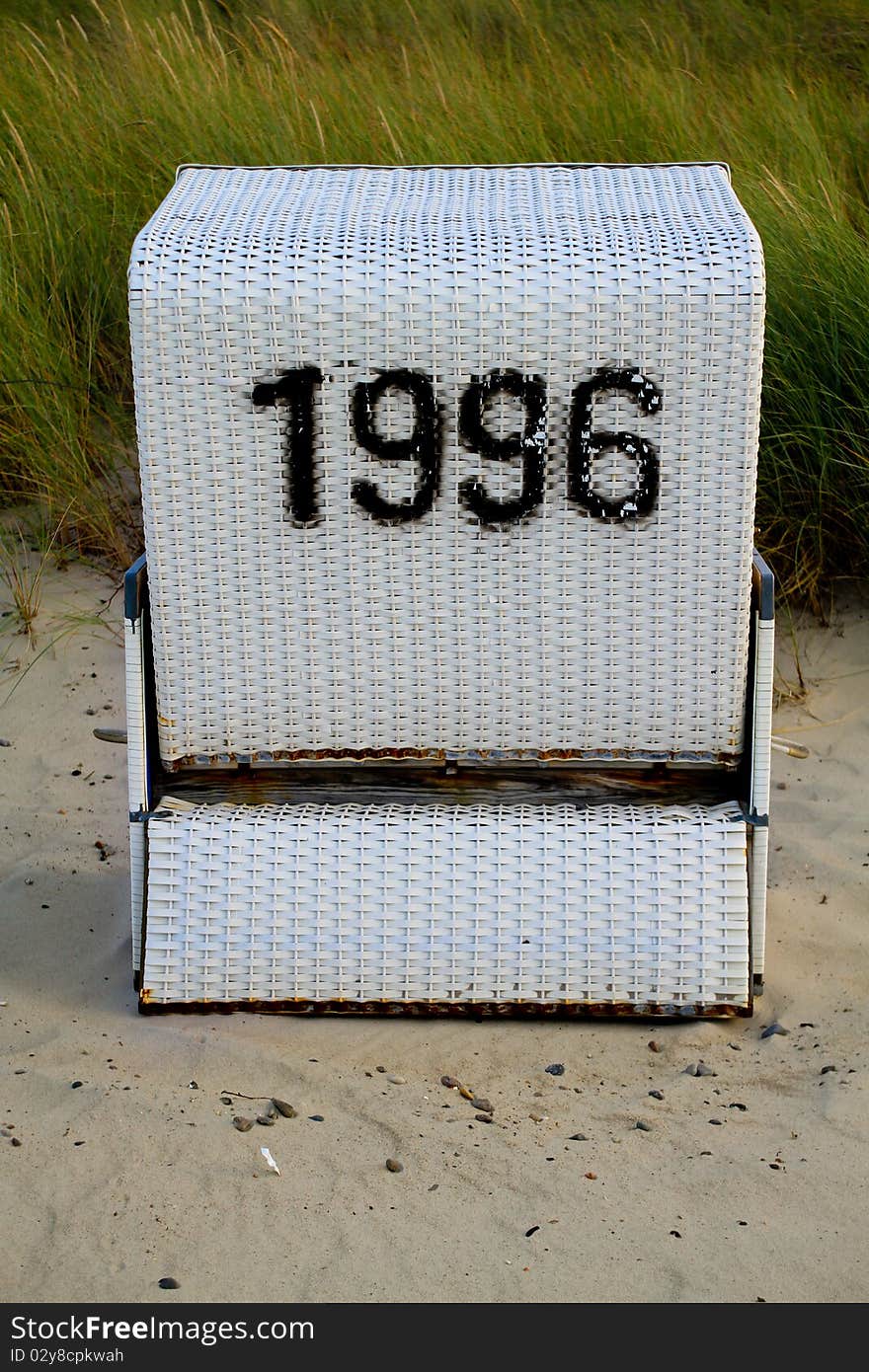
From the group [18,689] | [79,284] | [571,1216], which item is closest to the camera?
[571,1216]

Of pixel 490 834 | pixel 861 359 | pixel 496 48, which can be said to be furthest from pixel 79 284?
pixel 496 48

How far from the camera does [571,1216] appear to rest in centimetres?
225

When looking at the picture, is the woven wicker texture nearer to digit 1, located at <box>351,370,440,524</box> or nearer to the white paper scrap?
the white paper scrap

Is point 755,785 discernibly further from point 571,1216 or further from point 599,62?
point 599,62

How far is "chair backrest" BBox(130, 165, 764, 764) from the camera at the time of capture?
250cm

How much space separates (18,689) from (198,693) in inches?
52.9

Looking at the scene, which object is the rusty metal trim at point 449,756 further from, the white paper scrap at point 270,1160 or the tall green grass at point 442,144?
the tall green grass at point 442,144

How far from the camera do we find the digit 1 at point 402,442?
2.54 metres
